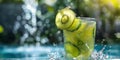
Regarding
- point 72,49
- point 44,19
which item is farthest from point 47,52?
point 72,49

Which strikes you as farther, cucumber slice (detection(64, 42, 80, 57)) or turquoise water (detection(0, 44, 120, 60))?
turquoise water (detection(0, 44, 120, 60))

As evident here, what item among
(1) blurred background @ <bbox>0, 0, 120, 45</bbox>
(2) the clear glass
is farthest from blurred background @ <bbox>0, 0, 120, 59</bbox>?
(2) the clear glass

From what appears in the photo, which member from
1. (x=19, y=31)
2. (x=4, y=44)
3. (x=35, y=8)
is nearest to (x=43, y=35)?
(x=35, y=8)

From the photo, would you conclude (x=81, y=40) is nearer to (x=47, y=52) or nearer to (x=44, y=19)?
(x=47, y=52)

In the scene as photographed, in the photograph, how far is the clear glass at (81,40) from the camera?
2822 millimetres

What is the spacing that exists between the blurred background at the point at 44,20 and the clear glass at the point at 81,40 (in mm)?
165

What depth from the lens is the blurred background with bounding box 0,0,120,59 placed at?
11.0ft

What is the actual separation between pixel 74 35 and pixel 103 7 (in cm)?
75

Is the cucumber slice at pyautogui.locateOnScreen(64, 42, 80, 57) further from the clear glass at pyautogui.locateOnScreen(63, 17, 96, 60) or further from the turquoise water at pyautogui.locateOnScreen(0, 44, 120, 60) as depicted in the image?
the turquoise water at pyautogui.locateOnScreen(0, 44, 120, 60)

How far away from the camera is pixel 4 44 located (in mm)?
4652

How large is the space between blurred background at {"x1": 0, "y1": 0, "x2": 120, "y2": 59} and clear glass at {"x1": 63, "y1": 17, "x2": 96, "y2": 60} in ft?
0.54

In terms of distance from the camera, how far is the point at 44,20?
3961mm

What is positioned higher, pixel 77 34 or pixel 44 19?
pixel 44 19

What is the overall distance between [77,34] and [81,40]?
5cm
